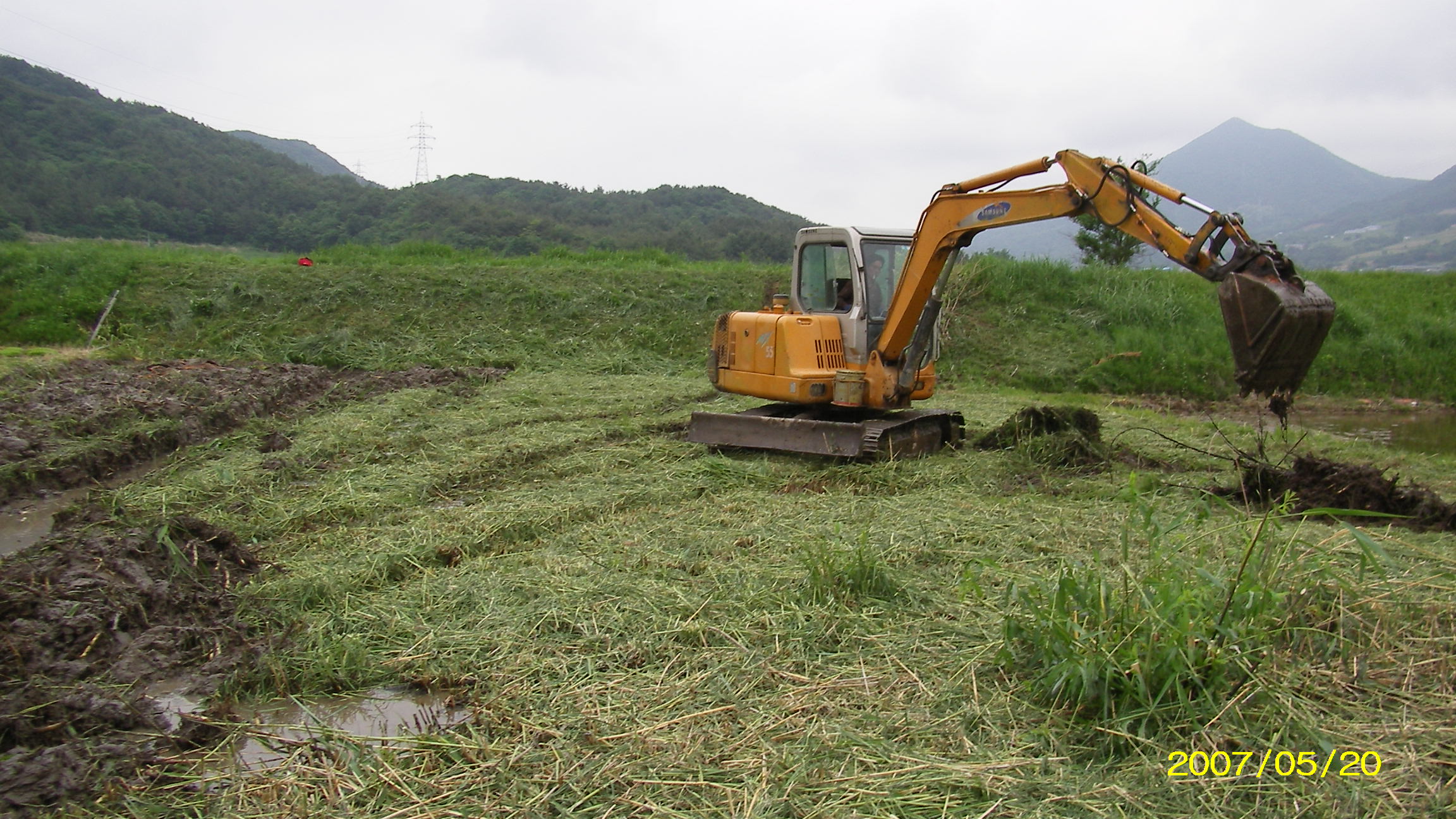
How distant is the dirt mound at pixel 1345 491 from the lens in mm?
5410

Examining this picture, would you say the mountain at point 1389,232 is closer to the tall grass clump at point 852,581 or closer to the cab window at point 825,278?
the cab window at point 825,278

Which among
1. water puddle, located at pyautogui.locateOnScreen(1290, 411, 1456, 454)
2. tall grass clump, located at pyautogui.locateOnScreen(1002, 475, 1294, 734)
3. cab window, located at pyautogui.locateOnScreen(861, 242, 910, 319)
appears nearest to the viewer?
tall grass clump, located at pyautogui.locateOnScreen(1002, 475, 1294, 734)

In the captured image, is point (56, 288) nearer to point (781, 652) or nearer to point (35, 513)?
point (35, 513)

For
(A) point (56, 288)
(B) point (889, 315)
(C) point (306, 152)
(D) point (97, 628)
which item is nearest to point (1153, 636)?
(D) point (97, 628)

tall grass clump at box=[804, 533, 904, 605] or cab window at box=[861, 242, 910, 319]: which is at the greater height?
cab window at box=[861, 242, 910, 319]

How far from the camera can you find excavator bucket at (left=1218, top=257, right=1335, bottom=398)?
16.5 ft

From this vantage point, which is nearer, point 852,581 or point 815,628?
point 815,628

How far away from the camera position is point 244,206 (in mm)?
40188

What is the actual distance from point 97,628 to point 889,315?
5849 mm

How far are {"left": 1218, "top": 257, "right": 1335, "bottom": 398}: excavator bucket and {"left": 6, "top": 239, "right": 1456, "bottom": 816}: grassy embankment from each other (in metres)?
0.90

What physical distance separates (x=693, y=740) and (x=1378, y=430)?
11867 mm

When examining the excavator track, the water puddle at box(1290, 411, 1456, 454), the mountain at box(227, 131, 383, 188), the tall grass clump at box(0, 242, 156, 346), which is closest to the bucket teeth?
the excavator track

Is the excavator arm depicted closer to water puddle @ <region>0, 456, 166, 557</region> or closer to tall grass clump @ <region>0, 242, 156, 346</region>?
water puddle @ <region>0, 456, 166, 557</region>

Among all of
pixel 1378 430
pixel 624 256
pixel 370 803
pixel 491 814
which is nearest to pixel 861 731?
pixel 491 814
